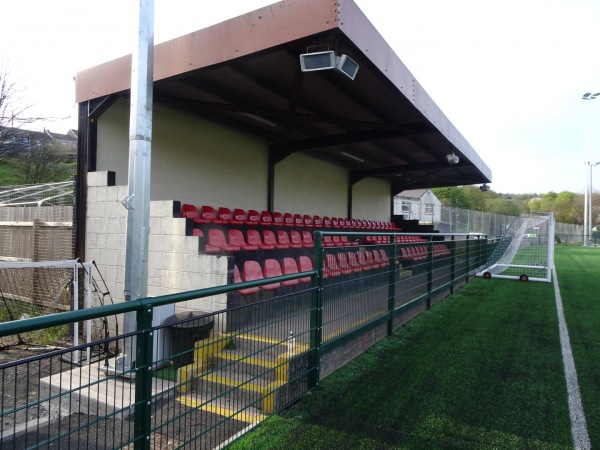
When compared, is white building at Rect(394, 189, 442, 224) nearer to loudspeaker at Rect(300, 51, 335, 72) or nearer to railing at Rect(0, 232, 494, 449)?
loudspeaker at Rect(300, 51, 335, 72)

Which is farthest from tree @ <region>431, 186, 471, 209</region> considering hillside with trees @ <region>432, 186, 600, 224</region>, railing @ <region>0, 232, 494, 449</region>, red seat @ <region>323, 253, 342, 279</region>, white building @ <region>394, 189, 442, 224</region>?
red seat @ <region>323, 253, 342, 279</region>

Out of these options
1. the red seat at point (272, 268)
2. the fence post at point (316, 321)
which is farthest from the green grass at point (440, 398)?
the red seat at point (272, 268)

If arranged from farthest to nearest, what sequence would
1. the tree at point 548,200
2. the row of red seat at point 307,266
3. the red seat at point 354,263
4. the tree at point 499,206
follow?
1. the tree at point 548,200
2. the tree at point 499,206
3. the red seat at point 354,263
4. the row of red seat at point 307,266

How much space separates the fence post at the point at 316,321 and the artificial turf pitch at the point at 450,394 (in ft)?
0.58

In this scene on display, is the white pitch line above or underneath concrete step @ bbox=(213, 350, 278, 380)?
underneath

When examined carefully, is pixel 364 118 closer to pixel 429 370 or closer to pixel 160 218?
pixel 160 218

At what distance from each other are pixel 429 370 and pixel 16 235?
876 cm

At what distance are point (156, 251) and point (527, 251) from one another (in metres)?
12.3

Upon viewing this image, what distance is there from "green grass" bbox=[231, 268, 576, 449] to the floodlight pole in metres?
2.22

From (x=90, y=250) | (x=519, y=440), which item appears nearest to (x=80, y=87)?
(x=90, y=250)

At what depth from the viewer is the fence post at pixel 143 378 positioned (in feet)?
7.02

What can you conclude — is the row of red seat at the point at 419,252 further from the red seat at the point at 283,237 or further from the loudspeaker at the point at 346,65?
the loudspeaker at the point at 346,65

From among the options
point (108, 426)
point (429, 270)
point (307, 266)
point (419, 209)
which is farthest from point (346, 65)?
point (419, 209)

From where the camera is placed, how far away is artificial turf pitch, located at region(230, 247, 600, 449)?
3072 mm
